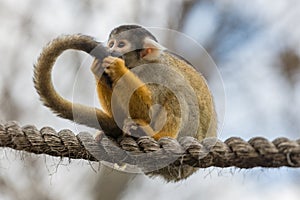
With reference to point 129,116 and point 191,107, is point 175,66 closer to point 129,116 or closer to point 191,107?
point 191,107

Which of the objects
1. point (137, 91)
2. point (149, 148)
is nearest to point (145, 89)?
point (137, 91)

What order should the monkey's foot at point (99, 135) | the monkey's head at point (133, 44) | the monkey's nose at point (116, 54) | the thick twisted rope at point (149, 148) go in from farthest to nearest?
the monkey's head at point (133, 44) < the monkey's nose at point (116, 54) < the monkey's foot at point (99, 135) < the thick twisted rope at point (149, 148)

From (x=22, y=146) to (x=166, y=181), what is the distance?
60 centimetres

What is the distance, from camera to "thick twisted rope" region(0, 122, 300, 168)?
140 centimetres

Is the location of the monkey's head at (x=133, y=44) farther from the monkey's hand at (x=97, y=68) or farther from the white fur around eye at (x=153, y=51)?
the monkey's hand at (x=97, y=68)

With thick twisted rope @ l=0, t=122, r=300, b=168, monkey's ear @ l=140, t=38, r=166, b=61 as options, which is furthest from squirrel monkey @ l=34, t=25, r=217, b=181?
thick twisted rope @ l=0, t=122, r=300, b=168

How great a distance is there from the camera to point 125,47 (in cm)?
203

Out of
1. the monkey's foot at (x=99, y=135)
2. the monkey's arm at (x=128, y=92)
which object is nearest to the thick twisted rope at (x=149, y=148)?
the monkey's foot at (x=99, y=135)

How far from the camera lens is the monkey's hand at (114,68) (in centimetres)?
180

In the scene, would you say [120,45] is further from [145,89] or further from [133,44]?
[145,89]

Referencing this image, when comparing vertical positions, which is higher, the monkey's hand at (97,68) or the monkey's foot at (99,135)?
the monkey's hand at (97,68)

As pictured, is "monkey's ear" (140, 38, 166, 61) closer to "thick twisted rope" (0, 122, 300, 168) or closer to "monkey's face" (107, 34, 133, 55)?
"monkey's face" (107, 34, 133, 55)

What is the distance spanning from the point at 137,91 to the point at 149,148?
0.33m

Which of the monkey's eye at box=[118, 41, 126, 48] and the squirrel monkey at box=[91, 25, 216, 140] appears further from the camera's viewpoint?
the monkey's eye at box=[118, 41, 126, 48]
